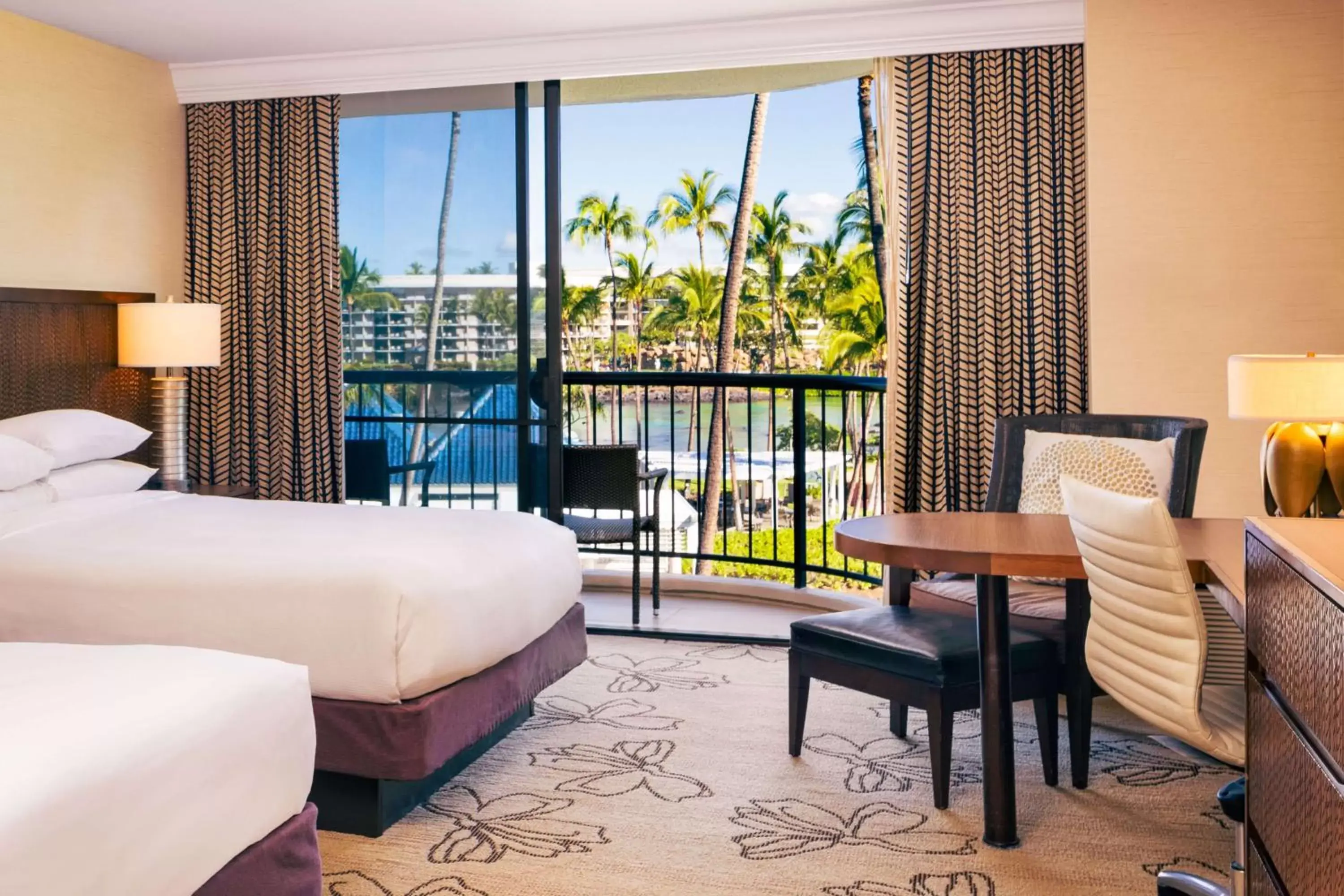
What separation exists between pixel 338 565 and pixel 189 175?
339 centimetres

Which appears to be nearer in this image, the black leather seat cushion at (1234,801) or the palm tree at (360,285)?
the black leather seat cushion at (1234,801)

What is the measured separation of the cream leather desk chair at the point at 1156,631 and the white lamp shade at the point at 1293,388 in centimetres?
101

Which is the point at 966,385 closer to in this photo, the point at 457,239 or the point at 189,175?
the point at 457,239

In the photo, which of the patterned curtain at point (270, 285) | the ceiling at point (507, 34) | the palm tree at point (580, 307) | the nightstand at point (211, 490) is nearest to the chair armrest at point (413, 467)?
the patterned curtain at point (270, 285)

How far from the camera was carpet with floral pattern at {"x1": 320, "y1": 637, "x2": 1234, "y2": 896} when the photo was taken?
2.54 meters

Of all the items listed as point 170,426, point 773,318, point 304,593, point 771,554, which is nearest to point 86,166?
A: point 170,426

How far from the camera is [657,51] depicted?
15.7ft

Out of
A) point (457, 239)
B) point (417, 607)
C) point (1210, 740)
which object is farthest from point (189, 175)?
point (1210, 740)

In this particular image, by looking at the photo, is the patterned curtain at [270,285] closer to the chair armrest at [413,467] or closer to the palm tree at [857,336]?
the chair armrest at [413,467]

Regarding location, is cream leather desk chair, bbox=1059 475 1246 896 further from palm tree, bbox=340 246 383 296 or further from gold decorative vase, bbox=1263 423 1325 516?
palm tree, bbox=340 246 383 296

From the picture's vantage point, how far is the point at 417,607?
275cm

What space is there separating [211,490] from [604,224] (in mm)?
10854

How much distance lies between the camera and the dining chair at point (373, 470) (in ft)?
17.6

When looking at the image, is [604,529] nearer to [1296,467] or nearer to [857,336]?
[1296,467]
